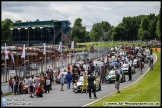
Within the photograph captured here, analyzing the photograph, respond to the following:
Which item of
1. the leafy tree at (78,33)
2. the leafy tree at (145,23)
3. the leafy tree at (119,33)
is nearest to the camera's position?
the leafy tree at (78,33)

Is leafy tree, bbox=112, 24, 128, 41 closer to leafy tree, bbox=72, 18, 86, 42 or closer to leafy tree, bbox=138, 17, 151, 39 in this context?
leafy tree, bbox=138, 17, 151, 39

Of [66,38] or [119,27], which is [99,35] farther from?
[66,38]

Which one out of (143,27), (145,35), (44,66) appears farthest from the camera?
(143,27)

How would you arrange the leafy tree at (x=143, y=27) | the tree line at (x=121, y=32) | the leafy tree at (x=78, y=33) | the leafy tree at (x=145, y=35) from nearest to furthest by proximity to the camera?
1. the leafy tree at (x=78, y=33)
2. the tree line at (x=121, y=32)
3. the leafy tree at (x=145, y=35)
4. the leafy tree at (x=143, y=27)

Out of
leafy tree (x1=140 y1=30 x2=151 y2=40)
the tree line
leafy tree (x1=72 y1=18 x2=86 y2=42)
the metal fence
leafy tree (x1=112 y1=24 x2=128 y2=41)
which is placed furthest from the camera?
leafy tree (x1=140 y1=30 x2=151 y2=40)

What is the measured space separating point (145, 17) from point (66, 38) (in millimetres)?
44688

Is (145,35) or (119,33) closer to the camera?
(119,33)

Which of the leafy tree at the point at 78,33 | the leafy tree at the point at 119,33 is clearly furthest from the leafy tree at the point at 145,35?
the leafy tree at the point at 78,33

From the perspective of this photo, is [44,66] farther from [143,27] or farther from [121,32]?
[143,27]

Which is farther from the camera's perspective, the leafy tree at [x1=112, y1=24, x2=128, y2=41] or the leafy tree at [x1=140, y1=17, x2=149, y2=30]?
the leafy tree at [x1=140, y1=17, x2=149, y2=30]

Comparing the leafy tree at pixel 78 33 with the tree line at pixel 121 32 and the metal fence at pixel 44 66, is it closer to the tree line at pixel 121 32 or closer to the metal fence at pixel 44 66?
the tree line at pixel 121 32

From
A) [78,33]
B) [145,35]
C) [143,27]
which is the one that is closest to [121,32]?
[145,35]

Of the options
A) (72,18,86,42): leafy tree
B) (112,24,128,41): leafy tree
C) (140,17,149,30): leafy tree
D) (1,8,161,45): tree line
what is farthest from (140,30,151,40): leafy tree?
(72,18,86,42): leafy tree

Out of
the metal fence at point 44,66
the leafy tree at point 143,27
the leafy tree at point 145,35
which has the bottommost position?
the metal fence at point 44,66
